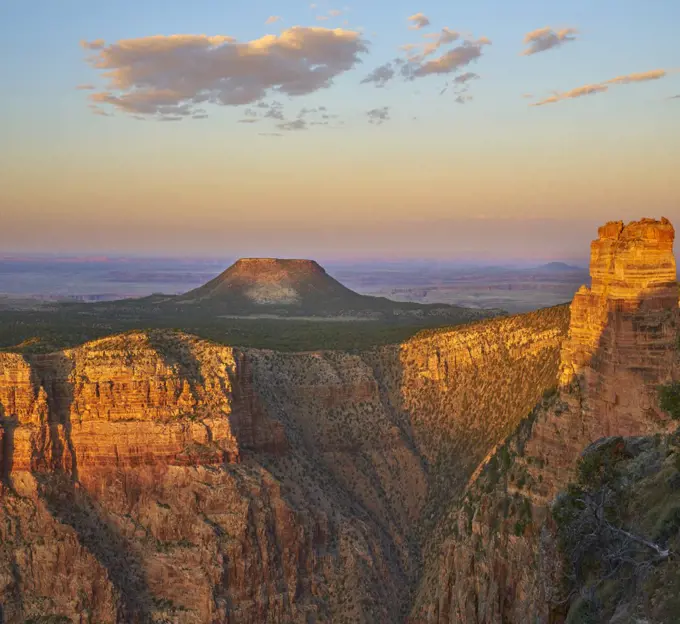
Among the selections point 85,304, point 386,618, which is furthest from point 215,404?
point 85,304

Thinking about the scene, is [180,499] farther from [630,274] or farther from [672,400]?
[672,400]

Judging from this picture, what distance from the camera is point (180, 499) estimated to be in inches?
2290

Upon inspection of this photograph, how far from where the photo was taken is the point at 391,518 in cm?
7088

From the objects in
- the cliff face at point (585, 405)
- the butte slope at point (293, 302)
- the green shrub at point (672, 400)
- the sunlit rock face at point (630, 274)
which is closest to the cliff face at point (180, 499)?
the cliff face at point (585, 405)

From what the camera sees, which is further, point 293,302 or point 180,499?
point 293,302

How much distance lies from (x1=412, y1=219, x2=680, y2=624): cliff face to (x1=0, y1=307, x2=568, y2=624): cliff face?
11.0 metres

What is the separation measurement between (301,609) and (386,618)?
6.32 m

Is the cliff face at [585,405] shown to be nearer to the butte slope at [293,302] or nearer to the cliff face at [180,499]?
the cliff face at [180,499]

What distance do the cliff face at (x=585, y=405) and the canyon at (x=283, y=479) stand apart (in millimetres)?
108

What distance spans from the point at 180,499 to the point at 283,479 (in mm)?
8580

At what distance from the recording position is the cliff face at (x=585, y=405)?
41406 millimetres

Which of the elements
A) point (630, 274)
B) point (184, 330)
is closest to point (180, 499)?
point (630, 274)

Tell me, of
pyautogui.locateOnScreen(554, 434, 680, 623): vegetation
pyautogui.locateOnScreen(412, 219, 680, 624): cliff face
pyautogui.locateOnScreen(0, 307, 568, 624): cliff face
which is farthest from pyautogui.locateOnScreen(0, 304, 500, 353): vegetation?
pyautogui.locateOnScreen(554, 434, 680, 623): vegetation

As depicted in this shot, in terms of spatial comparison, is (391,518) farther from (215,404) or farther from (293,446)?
(215,404)
